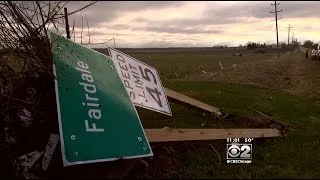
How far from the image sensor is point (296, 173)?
5.87 m

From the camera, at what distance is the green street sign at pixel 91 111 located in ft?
15.4

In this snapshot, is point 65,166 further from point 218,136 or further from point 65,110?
point 218,136

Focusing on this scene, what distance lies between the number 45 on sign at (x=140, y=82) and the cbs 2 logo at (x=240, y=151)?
1430mm

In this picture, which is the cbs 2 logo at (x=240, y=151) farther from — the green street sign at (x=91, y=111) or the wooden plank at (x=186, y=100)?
the wooden plank at (x=186, y=100)

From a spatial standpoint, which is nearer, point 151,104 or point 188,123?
point 151,104

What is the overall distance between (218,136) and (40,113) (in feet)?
8.19

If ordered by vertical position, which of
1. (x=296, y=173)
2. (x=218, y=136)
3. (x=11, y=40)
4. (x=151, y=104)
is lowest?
(x=296, y=173)

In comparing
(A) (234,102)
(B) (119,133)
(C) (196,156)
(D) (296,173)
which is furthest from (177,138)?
(A) (234,102)

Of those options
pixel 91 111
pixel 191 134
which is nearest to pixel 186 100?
pixel 191 134

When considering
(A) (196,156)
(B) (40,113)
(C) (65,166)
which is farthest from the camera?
(A) (196,156)

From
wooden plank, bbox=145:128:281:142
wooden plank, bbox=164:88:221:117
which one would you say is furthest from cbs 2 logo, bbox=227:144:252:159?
wooden plank, bbox=164:88:221:117

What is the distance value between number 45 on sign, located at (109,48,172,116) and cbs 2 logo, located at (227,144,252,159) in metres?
1.43

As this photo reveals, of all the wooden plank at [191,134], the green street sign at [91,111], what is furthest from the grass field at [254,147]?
the green street sign at [91,111]

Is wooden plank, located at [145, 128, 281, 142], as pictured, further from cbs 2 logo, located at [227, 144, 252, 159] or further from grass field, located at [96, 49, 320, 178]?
cbs 2 logo, located at [227, 144, 252, 159]
